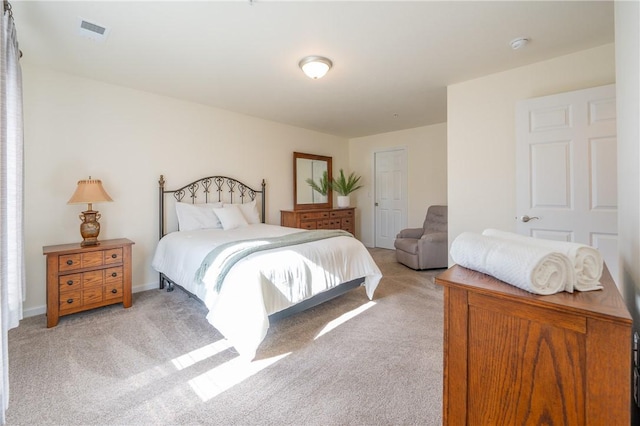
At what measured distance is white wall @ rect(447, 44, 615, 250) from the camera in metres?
2.68

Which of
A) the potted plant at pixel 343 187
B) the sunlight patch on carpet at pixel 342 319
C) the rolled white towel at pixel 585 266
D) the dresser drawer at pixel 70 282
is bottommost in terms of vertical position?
the sunlight patch on carpet at pixel 342 319

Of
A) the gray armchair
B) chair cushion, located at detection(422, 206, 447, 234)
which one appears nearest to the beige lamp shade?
the gray armchair

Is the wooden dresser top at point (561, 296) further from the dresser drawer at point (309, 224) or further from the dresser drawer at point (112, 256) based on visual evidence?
the dresser drawer at point (309, 224)

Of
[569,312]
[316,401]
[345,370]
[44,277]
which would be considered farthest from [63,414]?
[569,312]

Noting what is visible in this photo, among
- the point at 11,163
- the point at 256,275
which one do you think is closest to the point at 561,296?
the point at 256,275

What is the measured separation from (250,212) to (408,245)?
248cm

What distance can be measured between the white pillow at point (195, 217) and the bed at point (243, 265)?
11mm

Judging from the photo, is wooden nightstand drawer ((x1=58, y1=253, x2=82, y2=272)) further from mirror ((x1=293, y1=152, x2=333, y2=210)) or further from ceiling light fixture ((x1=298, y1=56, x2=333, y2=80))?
mirror ((x1=293, y1=152, x2=333, y2=210))

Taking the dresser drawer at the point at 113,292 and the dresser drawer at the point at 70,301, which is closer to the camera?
the dresser drawer at the point at 70,301

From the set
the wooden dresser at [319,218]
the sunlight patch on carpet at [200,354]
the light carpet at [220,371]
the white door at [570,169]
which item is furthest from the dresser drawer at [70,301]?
the white door at [570,169]

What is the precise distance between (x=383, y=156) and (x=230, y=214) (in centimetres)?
360

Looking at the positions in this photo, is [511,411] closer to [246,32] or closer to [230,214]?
[246,32]

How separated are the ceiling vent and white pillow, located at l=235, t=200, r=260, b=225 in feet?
7.72

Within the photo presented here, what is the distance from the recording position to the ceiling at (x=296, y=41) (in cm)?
→ 198
